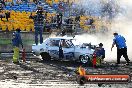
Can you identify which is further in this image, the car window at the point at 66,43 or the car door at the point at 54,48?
the car door at the point at 54,48

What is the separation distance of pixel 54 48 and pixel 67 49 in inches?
35.9

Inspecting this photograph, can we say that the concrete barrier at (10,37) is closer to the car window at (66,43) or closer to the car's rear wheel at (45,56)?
the car's rear wheel at (45,56)

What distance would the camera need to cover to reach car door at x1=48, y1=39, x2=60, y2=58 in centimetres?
2322

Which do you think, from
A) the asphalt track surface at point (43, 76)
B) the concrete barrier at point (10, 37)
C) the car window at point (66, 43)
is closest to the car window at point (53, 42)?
the car window at point (66, 43)

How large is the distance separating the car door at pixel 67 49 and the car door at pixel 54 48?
368mm

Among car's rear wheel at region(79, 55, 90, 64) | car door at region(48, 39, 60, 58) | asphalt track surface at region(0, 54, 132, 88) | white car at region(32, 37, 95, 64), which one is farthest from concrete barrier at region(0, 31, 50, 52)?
car's rear wheel at region(79, 55, 90, 64)

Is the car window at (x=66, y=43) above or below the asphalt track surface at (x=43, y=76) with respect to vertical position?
above

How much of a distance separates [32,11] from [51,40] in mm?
15665

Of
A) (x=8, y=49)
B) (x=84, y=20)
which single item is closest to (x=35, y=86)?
(x=8, y=49)

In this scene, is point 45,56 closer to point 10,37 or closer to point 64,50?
point 64,50

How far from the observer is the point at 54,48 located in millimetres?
23312

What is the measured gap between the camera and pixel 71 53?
74.2 ft

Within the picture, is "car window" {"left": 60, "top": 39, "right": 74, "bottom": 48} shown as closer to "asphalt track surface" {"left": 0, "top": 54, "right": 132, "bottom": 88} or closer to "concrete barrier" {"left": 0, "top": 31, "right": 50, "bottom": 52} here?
"asphalt track surface" {"left": 0, "top": 54, "right": 132, "bottom": 88}

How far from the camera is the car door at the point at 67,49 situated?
74.4 feet
